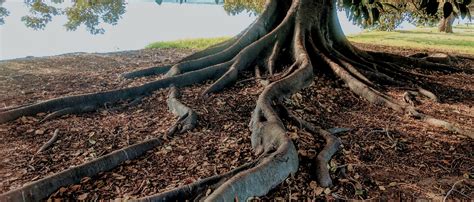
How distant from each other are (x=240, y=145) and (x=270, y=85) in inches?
57.7

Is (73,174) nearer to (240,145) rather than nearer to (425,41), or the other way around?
(240,145)

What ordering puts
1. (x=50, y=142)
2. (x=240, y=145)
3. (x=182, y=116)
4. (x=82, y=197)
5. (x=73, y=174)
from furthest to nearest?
(x=182, y=116), (x=50, y=142), (x=240, y=145), (x=73, y=174), (x=82, y=197)

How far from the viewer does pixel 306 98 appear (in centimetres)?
Result: 579

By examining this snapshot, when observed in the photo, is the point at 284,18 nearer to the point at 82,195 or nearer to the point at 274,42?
the point at 274,42

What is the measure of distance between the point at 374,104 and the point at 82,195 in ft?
13.5

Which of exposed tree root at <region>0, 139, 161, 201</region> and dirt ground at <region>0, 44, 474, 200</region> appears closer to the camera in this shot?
exposed tree root at <region>0, 139, 161, 201</region>

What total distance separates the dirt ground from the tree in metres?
0.12

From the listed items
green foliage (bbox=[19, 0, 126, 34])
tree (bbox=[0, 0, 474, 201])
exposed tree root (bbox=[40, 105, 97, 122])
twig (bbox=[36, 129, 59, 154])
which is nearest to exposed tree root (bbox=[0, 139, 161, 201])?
tree (bbox=[0, 0, 474, 201])

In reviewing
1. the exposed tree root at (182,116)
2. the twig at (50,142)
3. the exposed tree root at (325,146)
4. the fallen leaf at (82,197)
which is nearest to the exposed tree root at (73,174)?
the fallen leaf at (82,197)

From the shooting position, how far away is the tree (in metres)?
3.34

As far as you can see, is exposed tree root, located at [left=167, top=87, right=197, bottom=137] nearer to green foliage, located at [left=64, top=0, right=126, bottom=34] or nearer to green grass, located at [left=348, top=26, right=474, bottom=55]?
green foliage, located at [left=64, top=0, right=126, bottom=34]

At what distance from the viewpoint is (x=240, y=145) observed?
4.28m

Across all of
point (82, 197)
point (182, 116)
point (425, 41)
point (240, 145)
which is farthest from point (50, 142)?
point (425, 41)

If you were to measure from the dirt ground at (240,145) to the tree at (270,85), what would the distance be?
4.9 inches
